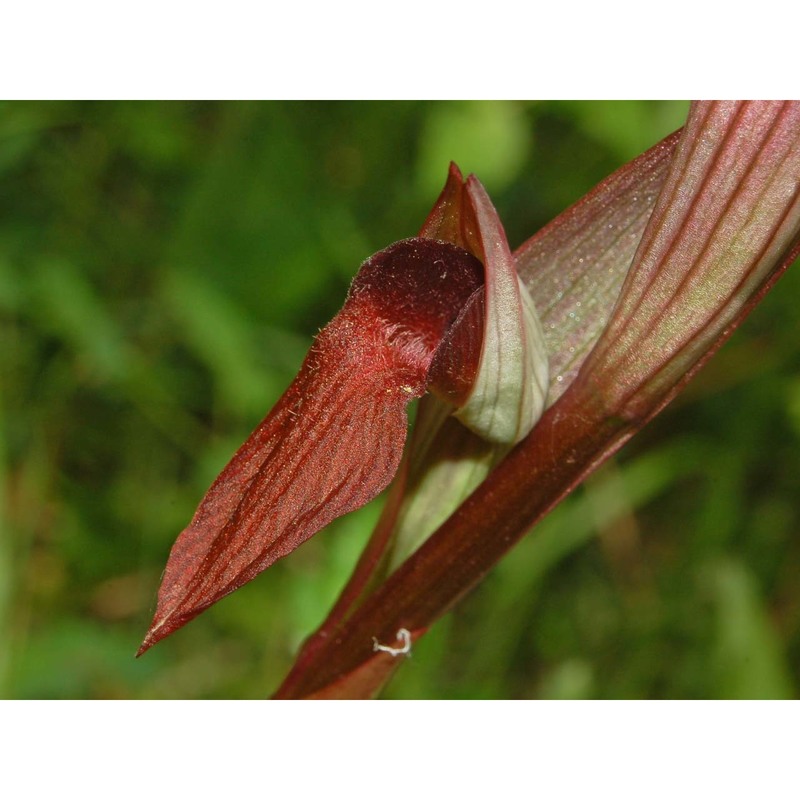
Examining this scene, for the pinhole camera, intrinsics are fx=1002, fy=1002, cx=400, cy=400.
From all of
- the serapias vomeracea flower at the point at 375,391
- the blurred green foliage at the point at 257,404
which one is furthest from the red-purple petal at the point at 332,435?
the blurred green foliage at the point at 257,404

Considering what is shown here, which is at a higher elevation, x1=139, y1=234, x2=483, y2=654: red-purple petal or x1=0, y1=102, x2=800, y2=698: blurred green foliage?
x1=0, y1=102, x2=800, y2=698: blurred green foliage

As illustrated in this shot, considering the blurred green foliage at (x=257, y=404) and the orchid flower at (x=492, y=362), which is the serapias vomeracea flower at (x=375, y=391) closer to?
the orchid flower at (x=492, y=362)

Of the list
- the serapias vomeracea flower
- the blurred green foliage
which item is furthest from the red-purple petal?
the blurred green foliage

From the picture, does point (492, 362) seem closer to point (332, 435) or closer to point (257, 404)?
point (332, 435)

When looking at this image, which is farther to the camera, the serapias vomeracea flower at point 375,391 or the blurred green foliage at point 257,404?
the blurred green foliage at point 257,404

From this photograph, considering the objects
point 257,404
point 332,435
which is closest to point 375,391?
point 332,435

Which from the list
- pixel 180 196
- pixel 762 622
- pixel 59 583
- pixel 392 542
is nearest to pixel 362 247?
pixel 180 196

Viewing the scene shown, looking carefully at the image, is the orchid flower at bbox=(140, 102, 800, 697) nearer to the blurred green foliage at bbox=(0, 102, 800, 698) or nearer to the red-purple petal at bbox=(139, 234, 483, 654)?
the red-purple petal at bbox=(139, 234, 483, 654)

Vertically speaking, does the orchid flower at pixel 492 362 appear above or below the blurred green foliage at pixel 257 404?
below
